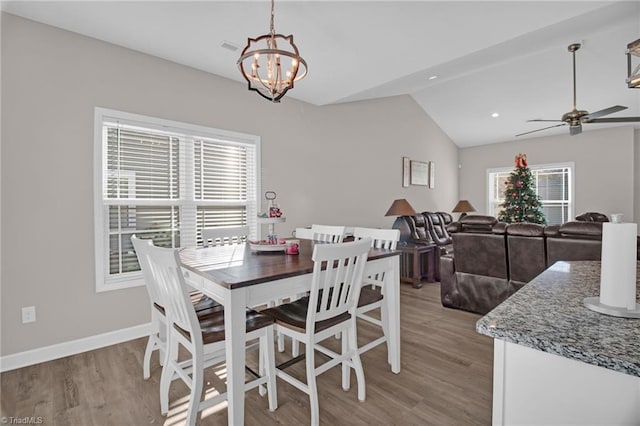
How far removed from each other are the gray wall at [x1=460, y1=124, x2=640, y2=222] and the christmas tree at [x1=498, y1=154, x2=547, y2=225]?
90cm

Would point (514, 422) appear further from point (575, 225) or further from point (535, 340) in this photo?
point (575, 225)

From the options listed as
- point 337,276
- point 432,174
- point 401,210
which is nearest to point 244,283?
point 337,276

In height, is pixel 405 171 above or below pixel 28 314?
above

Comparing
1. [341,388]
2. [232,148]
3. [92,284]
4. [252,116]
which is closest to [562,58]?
[252,116]

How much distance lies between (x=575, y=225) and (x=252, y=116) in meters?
3.49

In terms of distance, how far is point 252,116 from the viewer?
3.81 metres

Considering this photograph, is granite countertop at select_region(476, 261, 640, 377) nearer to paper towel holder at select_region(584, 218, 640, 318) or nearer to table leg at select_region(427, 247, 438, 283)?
paper towel holder at select_region(584, 218, 640, 318)

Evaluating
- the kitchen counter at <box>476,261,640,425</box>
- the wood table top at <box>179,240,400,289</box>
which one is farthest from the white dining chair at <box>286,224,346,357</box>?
the kitchen counter at <box>476,261,640,425</box>

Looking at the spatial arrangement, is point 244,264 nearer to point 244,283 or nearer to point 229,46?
point 244,283

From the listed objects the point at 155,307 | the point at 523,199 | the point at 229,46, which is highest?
the point at 229,46

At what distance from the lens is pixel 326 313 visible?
1.79 m

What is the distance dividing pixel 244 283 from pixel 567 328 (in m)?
1.23

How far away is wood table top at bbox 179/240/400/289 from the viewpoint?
63.1 inches

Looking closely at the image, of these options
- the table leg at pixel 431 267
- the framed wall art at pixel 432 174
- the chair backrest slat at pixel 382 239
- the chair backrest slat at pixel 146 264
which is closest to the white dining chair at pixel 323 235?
the chair backrest slat at pixel 382 239
